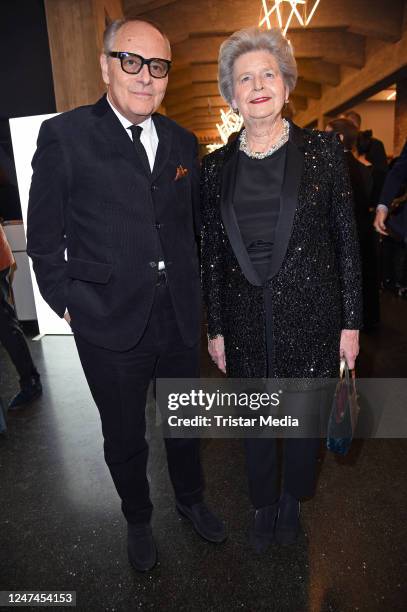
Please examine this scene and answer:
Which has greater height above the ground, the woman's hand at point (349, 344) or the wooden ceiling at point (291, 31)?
the wooden ceiling at point (291, 31)

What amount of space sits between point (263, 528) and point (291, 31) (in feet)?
30.7

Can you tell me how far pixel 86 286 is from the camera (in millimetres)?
1434

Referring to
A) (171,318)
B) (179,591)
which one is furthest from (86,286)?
(179,591)

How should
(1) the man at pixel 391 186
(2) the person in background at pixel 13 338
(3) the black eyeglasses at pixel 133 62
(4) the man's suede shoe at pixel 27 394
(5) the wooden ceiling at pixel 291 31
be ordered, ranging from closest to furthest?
1. (3) the black eyeglasses at pixel 133 62
2. (1) the man at pixel 391 186
3. (2) the person in background at pixel 13 338
4. (4) the man's suede shoe at pixel 27 394
5. (5) the wooden ceiling at pixel 291 31

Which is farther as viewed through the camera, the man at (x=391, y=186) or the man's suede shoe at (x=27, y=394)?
→ the man's suede shoe at (x=27, y=394)

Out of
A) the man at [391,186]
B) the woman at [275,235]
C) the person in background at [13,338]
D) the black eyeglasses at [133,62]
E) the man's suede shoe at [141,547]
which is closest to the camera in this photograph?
the black eyeglasses at [133,62]

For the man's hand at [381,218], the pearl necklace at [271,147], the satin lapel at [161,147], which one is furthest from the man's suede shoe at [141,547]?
the man's hand at [381,218]

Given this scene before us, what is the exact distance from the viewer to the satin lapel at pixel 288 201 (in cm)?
141

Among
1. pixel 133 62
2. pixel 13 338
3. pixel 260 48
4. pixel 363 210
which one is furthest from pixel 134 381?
pixel 363 210

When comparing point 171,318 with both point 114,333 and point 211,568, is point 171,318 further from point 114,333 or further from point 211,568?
point 211,568

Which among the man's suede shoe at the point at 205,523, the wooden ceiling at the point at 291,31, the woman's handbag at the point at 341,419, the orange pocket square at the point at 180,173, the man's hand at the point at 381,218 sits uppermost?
the wooden ceiling at the point at 291,31

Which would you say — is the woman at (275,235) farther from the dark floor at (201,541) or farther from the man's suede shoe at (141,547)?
the man's suede shoe at (141,547)

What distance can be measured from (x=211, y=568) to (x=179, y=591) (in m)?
0.14

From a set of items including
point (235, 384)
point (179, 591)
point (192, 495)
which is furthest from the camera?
point (192, 495)
